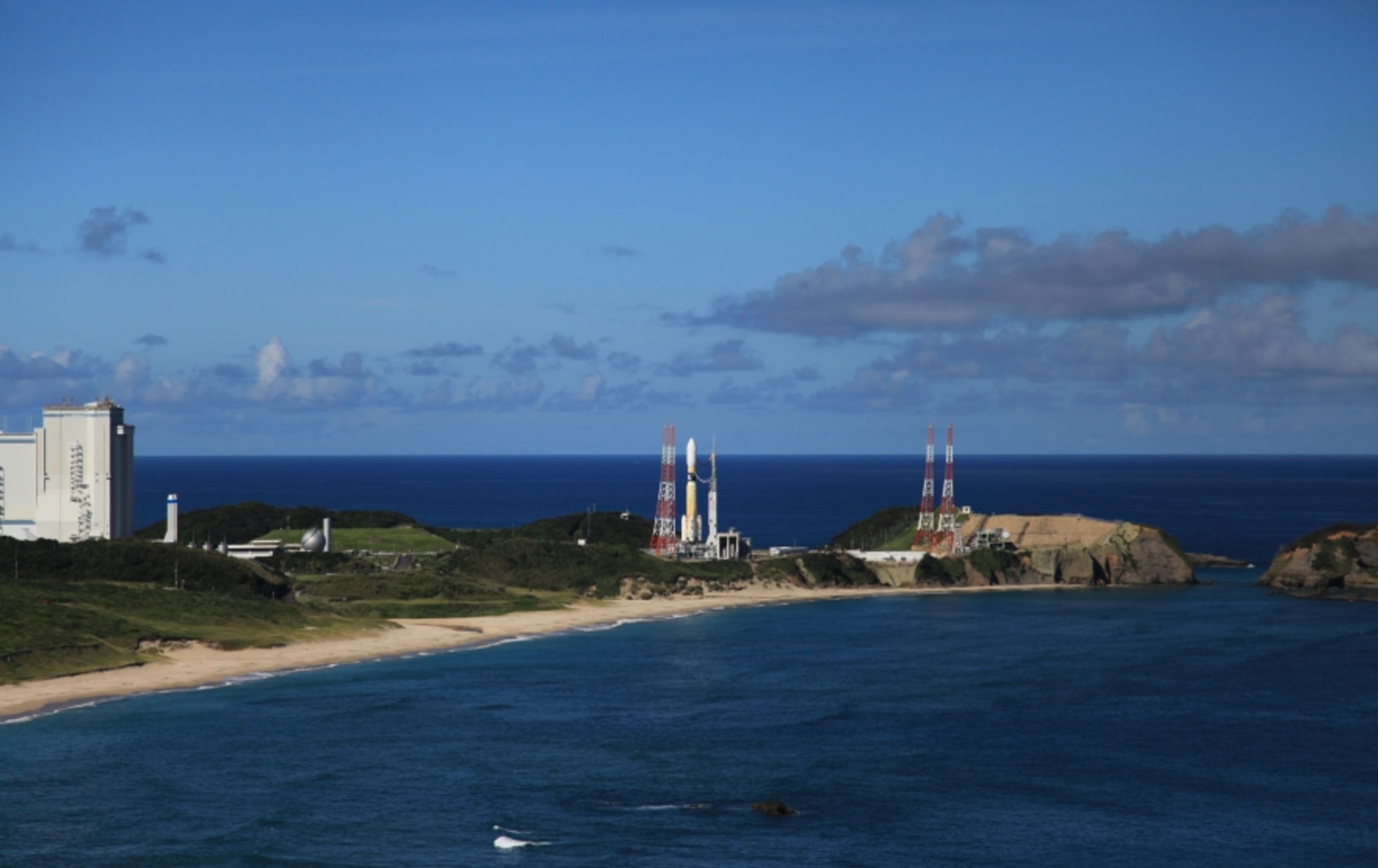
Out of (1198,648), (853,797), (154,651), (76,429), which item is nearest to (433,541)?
(76,429)

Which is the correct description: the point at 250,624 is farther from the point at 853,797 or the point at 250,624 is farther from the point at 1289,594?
the point at 1289,594

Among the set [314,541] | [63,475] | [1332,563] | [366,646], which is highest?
[63,475]

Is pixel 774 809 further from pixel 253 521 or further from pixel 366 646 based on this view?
pixel 253 521

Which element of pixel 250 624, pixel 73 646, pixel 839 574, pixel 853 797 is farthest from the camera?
pixel 839 574

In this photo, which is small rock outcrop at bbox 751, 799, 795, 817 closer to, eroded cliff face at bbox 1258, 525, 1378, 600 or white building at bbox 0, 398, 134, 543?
white building at bbox 0, 398, 134, 543

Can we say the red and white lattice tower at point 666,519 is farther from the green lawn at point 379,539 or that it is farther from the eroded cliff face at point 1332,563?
the eroded cliff face at point 1332,563

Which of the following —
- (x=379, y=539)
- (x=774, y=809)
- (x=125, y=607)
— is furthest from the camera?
(x=379, y=539)

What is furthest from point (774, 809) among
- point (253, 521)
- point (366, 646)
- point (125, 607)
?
point (253, 521)
